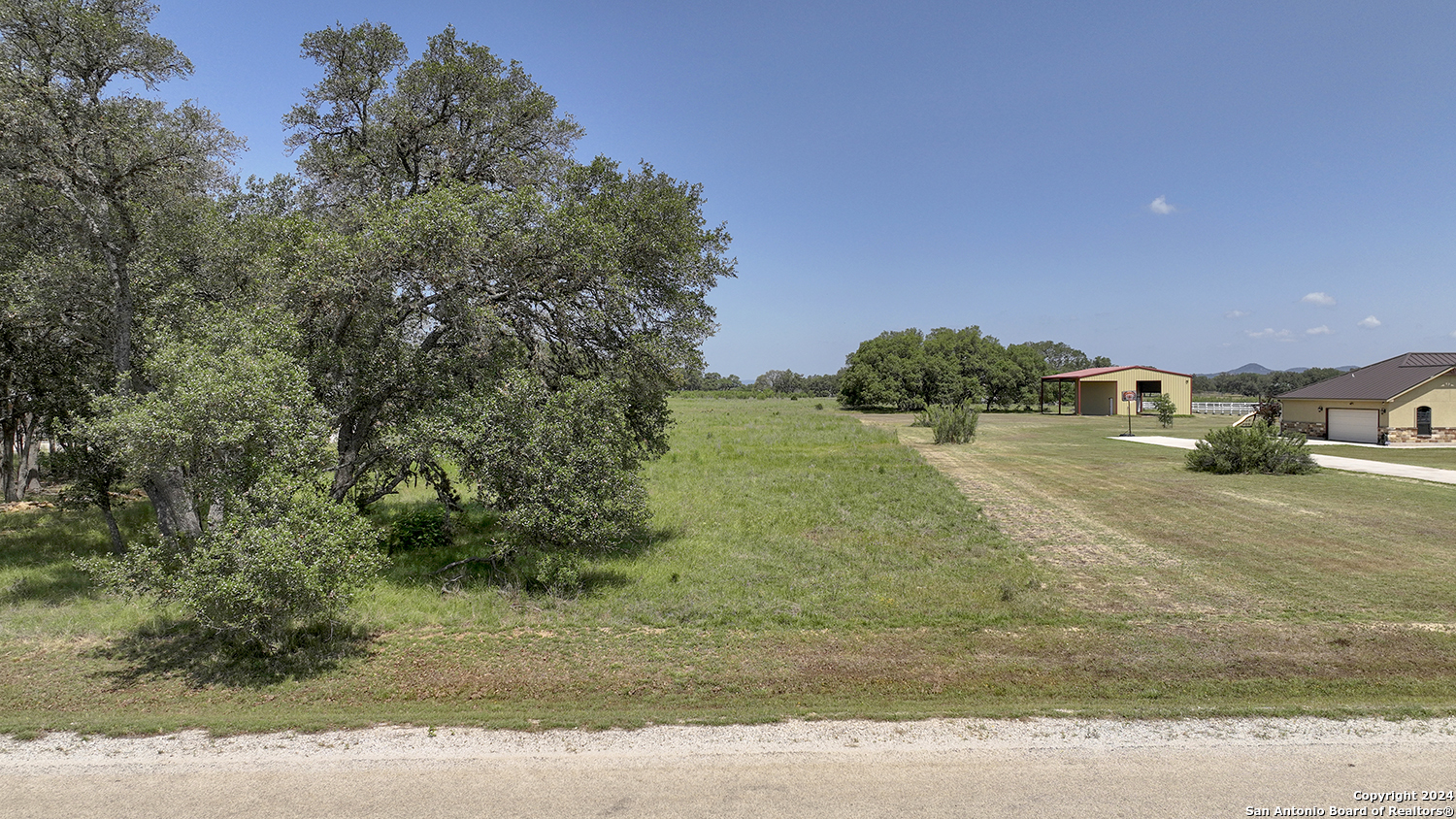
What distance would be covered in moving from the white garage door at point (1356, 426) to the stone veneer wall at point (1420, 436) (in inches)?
21.6

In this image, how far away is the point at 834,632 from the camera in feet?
29.1

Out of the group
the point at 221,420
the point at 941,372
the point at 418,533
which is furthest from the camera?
the point at 941,372

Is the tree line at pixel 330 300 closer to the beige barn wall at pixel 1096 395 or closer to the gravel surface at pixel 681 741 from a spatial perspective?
the gravel surface at pixel 681 741

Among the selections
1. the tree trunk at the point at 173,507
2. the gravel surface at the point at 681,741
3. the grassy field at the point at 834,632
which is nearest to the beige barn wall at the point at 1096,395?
the grassy field at the point at 834,632

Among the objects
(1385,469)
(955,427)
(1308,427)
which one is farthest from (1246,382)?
(1385,469)

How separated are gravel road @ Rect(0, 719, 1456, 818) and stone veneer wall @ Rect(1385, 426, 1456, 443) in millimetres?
34695

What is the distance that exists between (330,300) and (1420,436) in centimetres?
4403

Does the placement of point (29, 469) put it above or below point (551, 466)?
below

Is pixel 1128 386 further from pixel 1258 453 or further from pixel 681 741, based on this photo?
pixel 681 741

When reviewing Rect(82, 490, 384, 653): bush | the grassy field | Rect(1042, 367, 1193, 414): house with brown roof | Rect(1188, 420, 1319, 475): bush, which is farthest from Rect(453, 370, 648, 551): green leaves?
Rect(1042, 367, 1193, 414): house with brown roof

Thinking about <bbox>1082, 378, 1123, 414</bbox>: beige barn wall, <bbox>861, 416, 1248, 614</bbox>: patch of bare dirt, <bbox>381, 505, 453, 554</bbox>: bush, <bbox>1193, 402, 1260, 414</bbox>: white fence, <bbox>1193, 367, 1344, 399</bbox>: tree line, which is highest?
<bbox>1193, 367, 1344, 399</bbox>: tree line

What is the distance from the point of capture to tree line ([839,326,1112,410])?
7638 centimetres

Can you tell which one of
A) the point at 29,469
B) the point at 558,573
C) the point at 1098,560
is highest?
the point at 29,469

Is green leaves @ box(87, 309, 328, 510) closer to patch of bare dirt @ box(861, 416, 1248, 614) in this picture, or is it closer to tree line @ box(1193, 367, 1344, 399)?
patch of bare dirt @ box(861, 416, 1248, 614)
